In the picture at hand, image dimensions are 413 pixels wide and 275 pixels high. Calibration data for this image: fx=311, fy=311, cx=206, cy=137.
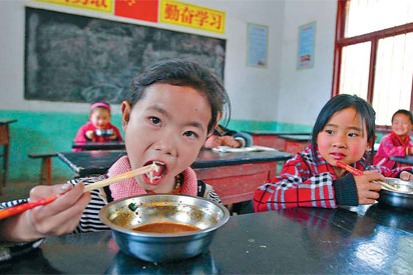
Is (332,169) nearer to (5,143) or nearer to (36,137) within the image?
(5,143)

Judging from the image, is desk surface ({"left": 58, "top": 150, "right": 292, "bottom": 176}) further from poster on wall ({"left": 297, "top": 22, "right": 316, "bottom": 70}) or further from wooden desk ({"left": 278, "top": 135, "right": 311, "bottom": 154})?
poster on wall ({"left": 297, "top": 22, "right": 316, "bottom": 70})

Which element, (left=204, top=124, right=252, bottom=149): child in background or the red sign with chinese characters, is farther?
the red sign with chinese characters

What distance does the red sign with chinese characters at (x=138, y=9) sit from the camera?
5.15 metres

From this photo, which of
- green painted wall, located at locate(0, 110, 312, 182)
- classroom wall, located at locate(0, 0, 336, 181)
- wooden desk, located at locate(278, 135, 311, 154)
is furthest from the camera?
green painted wall, located at locate(0, 110, 312, 182)

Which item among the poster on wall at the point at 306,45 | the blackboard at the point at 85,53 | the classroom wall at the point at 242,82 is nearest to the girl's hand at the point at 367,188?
the blackboard at the point at 85,53

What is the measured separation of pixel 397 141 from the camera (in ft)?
13.4

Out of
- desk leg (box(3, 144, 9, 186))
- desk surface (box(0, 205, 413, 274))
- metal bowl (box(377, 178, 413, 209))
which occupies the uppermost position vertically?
metal bowl (box(377, 178, 413, 209))

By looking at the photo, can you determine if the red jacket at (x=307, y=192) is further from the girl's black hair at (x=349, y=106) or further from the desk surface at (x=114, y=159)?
the desk surface at (x=114, y=159)

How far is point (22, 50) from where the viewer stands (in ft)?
14.8

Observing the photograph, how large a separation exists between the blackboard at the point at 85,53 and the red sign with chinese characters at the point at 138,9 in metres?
0.17

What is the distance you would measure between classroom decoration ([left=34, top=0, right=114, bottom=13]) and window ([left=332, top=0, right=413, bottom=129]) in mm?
4063

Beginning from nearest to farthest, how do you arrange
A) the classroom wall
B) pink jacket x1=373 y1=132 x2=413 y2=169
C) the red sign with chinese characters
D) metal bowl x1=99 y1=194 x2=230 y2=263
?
1. metal bowl x1=99 y1=194 x2=230 y2=263
2. pink jacket x1=373 y1=132 x2=413 y2=169
3. the classroom wall
4. the red sign with chinese characters

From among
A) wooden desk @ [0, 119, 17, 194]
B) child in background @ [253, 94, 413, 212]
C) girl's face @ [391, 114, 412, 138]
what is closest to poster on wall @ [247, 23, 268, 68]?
girl's face @ [391, 114, 412, 138]

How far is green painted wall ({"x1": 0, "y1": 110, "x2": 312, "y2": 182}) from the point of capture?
464cm
